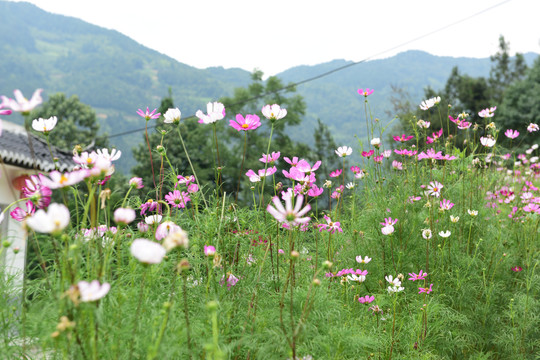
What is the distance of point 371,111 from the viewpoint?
2.88 m

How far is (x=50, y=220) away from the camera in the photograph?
71 centimetres

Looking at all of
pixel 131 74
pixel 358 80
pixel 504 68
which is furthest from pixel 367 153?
pixel 358 80

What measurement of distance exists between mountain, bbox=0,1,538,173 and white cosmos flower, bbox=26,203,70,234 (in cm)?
6815

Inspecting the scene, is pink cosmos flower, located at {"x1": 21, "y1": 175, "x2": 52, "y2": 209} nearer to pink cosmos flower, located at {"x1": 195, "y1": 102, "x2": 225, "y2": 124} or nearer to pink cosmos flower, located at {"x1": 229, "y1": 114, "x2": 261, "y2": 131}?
pink cosmos flower, located at {"x1": 195, "y1": 102, "x2": 225, "y2": 124}

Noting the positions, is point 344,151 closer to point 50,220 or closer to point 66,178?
point 66,178

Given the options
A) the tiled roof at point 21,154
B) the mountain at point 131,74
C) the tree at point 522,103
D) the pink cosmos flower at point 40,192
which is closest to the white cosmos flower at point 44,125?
the pink cosmos flower at point 40,192

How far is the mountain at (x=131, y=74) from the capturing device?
89938 millimetres

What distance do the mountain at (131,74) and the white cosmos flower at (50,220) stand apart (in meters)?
68.2

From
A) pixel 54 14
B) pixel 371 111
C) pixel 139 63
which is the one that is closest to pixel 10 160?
pixel 371 111

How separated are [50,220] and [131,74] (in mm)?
120762

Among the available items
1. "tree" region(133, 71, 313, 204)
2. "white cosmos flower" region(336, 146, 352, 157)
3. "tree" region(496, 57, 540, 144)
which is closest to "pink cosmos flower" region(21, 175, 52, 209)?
"white cosmos flower" region(336, 146, 352, 157)

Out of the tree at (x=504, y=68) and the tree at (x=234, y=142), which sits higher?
the tree at (x=504, y=68)

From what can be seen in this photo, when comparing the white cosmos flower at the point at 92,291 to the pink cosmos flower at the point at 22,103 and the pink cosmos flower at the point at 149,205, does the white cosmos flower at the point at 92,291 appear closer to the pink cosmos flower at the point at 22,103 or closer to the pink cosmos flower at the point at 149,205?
the pink cosmos flower at the point at 22,103

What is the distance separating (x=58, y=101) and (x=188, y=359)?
27941 mm
